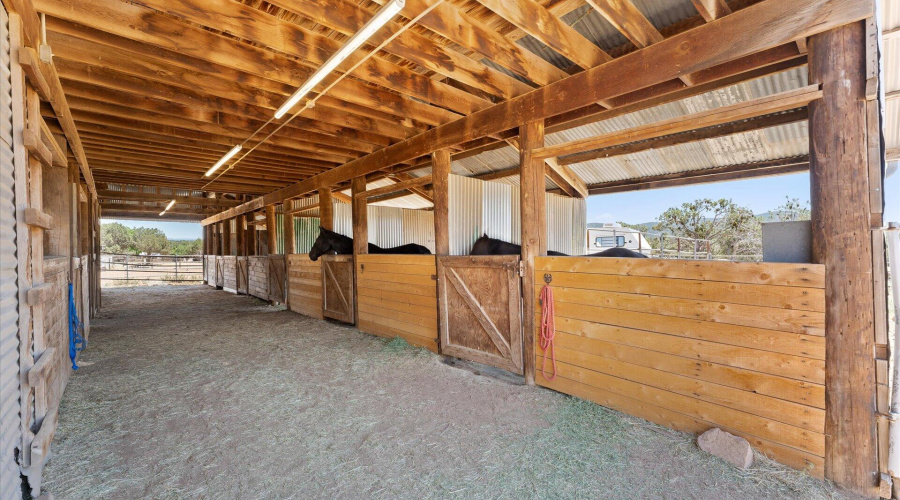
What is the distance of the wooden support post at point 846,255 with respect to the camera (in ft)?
5.91

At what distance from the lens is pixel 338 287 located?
614 centimetres

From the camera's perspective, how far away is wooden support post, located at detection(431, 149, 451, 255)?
4219 millimetres

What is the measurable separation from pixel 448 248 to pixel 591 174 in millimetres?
2688

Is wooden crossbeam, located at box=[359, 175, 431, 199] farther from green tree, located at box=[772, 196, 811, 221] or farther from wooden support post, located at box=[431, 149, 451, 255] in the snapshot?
green tree, located at box=[772, 196, 811, 221]

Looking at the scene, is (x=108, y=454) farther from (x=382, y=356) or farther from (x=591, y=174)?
(x=591, y=174)

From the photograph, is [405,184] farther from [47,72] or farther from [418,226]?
[47,72]

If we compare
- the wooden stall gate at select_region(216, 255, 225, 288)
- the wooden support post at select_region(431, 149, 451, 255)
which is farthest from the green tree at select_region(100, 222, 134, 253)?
the wooden support post at select_region(431, 149, 451, 255)

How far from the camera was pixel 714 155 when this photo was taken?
14.3 ft

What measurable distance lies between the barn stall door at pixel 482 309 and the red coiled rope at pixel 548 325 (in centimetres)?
28

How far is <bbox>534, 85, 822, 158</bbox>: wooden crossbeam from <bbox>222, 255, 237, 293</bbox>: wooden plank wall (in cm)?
1066

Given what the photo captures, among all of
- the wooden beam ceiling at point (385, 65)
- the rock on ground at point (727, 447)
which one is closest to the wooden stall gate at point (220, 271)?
the wooden beam ceiling at point (385, 65)

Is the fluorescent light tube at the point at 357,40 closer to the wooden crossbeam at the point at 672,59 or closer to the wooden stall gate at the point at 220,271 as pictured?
the wooden crossbeam at the point at 672,59

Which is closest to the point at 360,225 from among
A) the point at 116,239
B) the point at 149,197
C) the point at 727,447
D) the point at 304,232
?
the point at 304,232

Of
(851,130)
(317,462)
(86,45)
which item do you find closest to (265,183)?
(86,45)
